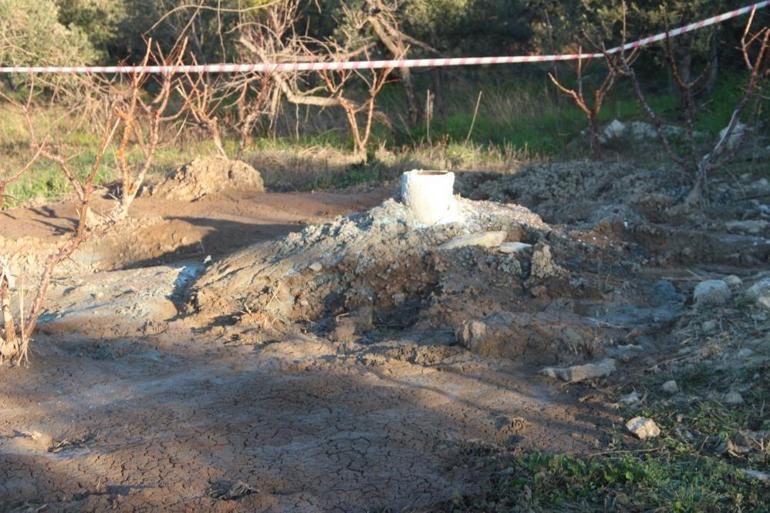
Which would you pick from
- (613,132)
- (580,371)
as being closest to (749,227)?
(580,371)

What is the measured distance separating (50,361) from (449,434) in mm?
2502

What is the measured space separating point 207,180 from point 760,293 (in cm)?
693

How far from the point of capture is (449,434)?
4434 millimetres

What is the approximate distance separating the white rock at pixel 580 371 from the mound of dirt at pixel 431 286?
340mm

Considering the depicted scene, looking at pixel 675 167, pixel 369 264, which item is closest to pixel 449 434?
pixel 369 264

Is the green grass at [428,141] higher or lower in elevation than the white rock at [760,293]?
lower

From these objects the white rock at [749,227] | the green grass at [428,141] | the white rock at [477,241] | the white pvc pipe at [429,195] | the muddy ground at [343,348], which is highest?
the white pvc pipe at [429,195]

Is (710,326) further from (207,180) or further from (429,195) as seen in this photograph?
(207,180)

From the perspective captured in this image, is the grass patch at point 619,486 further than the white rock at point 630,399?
No

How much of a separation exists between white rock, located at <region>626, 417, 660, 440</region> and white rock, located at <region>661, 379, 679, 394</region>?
49 cm

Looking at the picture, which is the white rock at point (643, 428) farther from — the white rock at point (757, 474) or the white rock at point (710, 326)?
the white rock at point (710, 326)

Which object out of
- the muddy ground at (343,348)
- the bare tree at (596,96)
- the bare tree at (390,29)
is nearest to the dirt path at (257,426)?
the muddy ground at (343,348)

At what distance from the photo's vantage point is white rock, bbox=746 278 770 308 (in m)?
5.85

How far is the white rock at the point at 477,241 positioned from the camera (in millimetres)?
6867
